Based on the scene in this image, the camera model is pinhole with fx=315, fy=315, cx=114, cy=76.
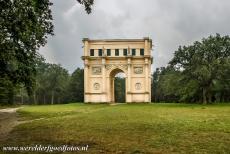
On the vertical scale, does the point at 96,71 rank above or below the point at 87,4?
above

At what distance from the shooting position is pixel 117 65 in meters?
69.8

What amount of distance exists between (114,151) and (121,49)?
60.6 m

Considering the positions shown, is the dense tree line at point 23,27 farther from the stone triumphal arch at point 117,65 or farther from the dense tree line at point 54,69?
the stone triumphal arch at point 117,65

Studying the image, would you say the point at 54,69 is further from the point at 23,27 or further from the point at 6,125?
the point at 23,27

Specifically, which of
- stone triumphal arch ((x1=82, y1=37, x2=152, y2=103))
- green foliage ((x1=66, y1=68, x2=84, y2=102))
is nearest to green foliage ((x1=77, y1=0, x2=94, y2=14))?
stone triumphal arch ((x1=82, y1=37, x2=152, y2=103))

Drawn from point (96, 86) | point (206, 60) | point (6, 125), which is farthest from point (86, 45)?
point (6, 125)

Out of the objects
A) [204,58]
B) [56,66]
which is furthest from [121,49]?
[56,66]

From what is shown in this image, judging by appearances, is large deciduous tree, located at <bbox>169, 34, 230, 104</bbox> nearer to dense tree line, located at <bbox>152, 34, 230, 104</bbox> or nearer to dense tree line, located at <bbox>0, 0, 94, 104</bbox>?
dense tree line, located at <bbox>152, 34, 230, 104</bbox>

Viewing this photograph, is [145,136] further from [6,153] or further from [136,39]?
[136,39]

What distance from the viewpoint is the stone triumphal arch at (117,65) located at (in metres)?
68.4

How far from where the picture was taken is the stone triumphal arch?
68438 millimetres

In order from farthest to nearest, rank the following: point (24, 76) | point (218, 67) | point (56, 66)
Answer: point (56, 66) → point (218, 67) → point (24, 76)

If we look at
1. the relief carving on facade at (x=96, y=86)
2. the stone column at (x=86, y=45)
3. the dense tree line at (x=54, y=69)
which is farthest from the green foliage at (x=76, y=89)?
the stone column at (x=86, y=45)

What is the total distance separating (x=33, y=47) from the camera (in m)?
20.1
